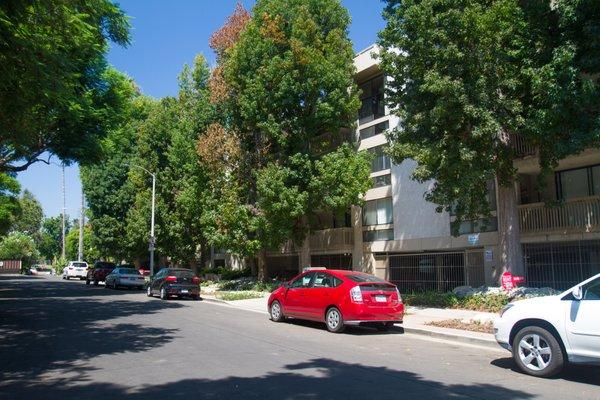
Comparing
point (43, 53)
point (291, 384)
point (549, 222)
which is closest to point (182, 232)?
point (549, 222)

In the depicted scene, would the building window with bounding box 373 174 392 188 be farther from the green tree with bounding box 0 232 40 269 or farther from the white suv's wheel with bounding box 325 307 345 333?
the green tree with bounding box 0 232 40 269

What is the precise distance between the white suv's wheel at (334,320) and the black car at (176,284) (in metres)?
12.8

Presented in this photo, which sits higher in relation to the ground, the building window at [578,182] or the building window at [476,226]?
the building window at [578,182]

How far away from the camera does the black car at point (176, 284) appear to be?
24578mm

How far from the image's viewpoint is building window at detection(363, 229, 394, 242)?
84.8 feet

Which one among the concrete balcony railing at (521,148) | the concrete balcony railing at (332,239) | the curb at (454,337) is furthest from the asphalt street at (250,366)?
the concrete balcony railing at (332,239)

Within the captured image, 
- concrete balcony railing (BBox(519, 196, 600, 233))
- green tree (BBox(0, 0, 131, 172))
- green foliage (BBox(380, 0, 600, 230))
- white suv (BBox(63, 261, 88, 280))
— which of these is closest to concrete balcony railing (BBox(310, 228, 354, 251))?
concrete balcony railing (BBox(519, 196, 600, 233))

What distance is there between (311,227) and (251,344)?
17023 mm

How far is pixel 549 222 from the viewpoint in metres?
19.0

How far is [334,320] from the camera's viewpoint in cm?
1335

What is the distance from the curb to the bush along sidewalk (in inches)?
140

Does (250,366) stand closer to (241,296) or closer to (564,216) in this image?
(564,216)

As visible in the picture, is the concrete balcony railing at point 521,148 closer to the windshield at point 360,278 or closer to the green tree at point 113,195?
the windshield at point 360,278

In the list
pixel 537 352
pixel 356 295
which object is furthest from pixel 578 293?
pixel 356 295
